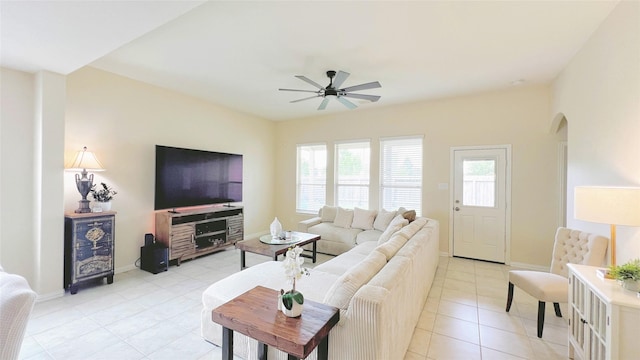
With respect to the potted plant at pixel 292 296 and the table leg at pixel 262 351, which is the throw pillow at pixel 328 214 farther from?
the potted plant at pixel 292 296

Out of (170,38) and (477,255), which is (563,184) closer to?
(477,255)

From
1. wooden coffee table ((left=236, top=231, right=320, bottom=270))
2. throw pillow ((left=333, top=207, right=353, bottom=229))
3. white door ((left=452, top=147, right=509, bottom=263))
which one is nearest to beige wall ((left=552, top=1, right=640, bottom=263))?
white door ((left=452, top=147, right=509, bottom=263))

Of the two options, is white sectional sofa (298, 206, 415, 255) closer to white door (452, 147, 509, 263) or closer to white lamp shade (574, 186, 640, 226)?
white door (452, 147, 509, 263)

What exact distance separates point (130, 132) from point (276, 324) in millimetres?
3957

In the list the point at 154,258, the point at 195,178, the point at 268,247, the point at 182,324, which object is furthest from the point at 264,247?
the point at 195,178

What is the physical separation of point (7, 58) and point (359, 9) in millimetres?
3557

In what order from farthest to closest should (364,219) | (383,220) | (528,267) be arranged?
(364,219)
(383,220)
(528,267)

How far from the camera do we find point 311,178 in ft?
21.1

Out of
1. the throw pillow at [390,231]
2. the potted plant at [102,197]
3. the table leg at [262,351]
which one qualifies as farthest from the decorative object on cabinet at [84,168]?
the throw pillow at [390,231]

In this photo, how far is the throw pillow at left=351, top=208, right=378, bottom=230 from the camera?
16.5 ft

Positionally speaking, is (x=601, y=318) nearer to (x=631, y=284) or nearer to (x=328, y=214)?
(x=631, y=284)

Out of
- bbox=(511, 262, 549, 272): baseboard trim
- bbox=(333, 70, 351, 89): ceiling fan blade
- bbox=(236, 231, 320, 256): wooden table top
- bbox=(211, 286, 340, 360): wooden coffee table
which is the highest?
bbox=(333, 70, 351, 89): ceiling fan blade

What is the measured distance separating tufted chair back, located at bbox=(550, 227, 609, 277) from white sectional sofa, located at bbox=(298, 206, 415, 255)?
6.97 ft

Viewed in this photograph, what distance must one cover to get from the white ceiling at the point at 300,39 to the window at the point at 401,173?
1.45m
